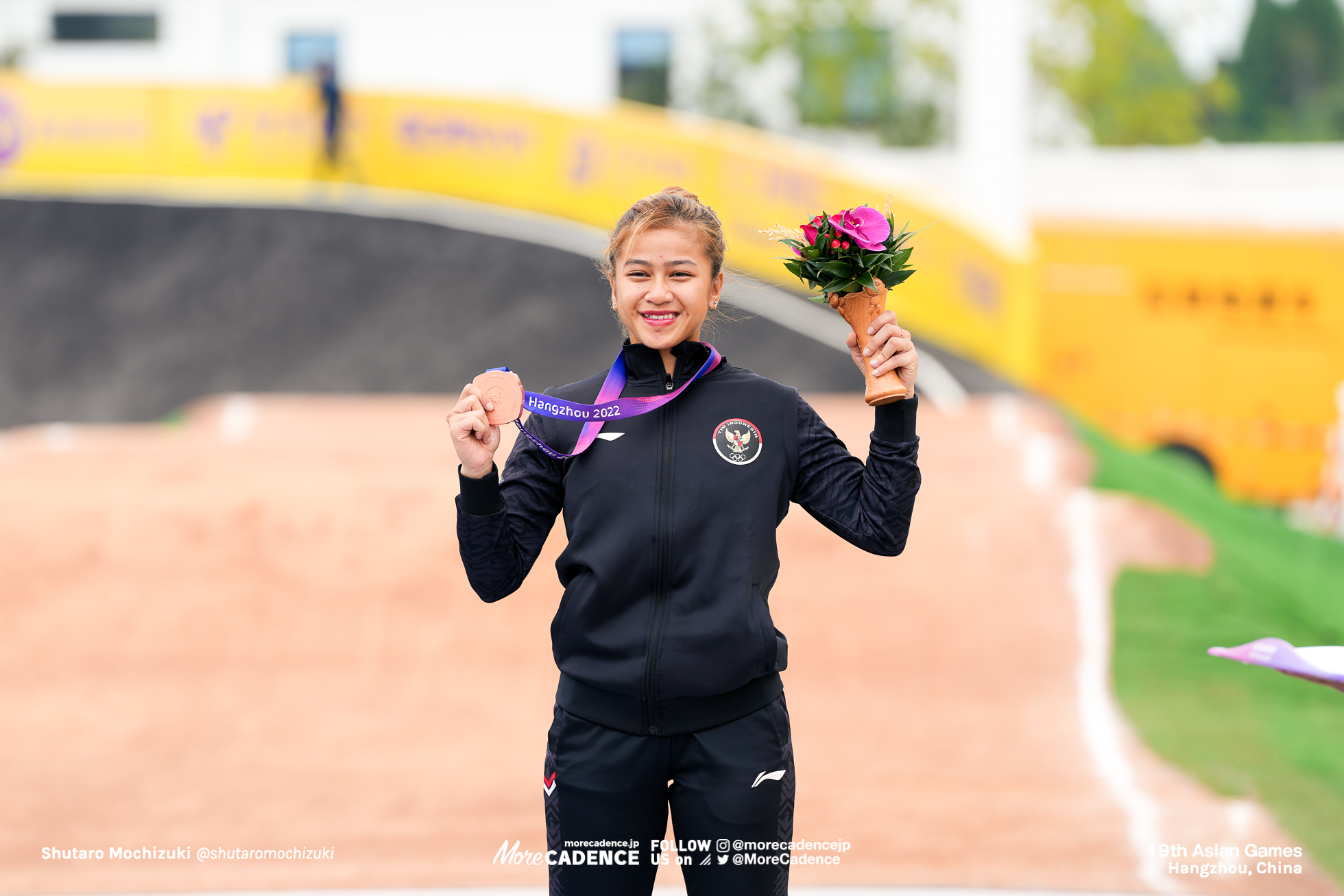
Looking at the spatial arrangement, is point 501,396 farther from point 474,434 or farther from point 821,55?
point 821,55

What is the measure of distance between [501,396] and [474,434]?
0.10 m

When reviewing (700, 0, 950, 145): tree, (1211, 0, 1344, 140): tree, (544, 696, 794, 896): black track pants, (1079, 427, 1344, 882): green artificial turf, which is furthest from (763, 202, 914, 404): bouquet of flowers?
(1211, 0, 1344, 140): tree

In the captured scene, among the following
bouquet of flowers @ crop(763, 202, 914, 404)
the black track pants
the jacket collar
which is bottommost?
the black track pants

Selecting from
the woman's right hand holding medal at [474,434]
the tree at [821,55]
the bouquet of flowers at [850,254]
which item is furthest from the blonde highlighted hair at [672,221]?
the tree at [821,55]

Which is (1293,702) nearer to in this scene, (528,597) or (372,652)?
(528,597)

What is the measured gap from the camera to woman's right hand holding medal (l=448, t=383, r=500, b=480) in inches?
89.4

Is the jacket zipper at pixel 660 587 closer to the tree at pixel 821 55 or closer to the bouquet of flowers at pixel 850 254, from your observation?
the bouquet of flowers at pixel 850 254

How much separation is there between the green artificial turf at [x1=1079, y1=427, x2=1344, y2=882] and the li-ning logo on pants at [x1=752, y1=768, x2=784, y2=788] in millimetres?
3884

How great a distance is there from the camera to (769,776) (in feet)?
7.72

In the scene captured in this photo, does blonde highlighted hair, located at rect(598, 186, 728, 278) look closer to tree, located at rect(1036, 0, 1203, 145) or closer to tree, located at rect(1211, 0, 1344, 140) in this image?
tree, located at rect(1036, 0, 1203, 145)

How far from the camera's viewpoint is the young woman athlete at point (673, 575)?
231cm

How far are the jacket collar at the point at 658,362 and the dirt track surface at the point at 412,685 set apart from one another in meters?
3.22

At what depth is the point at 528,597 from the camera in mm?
7934

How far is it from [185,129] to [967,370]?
35.5 ft
